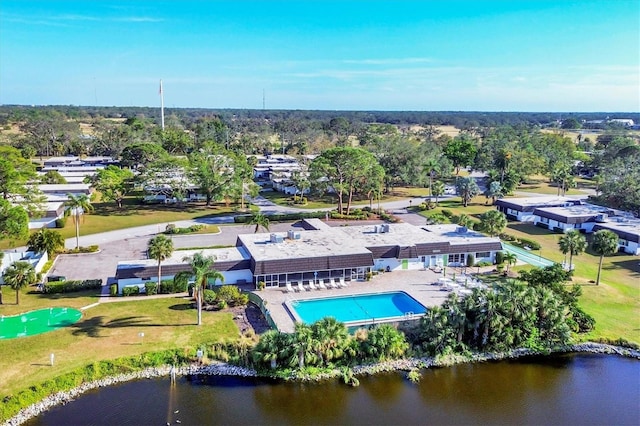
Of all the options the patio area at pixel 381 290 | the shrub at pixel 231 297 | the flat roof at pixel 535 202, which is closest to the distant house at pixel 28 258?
the shrub at pixel 231 297

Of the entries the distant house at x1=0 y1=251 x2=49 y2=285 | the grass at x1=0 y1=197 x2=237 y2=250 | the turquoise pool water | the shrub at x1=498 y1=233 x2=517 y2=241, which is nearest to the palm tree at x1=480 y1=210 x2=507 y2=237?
the shrub at x1=498 y1=233 x2=517 y2=241

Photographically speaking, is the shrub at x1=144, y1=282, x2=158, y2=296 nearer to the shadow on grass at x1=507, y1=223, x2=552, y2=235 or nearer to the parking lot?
the parking lot

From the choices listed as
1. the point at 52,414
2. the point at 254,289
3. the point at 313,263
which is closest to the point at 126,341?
the point at 52,414

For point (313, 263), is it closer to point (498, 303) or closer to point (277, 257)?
point (277, 257)

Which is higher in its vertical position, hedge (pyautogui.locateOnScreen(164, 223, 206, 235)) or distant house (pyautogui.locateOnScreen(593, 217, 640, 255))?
distant house (pyautogui.locateOnScreen(593, 217, 640, 255))

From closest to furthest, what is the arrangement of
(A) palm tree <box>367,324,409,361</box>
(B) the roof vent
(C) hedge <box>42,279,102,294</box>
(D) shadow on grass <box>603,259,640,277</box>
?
(A) palm tree <box>367,324,409,361</box>
(C) hedge <box>42,279,102,294</box>
(B) the roof vent
(D) shadow on grass <box>603,259,640,277</box>

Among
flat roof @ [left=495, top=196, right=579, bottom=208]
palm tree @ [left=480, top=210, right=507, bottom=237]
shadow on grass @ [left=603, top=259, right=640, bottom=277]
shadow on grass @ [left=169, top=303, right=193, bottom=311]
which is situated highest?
palm tree @ [left=480, top=210, right=507, bottom=237]
